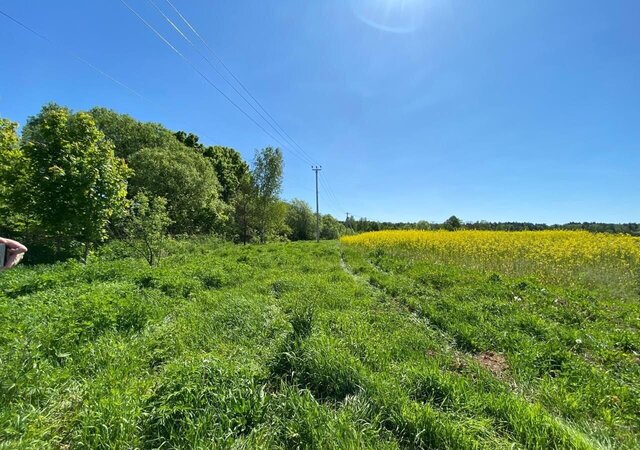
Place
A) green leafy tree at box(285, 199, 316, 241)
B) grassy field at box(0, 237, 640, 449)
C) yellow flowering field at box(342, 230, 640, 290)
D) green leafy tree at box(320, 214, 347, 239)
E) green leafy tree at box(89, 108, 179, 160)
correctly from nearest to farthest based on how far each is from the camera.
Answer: grassy field at box(0, 237, 640, 449), yellow flowering field at box(342, 230, 640, 290), green leafy tree at box(89, 108, 179, 160), green leafy tree at box(285, 199, 316, 241), green leafy tree at box(320, 214, 347, 239)

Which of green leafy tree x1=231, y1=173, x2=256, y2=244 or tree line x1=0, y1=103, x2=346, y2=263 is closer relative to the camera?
tree line x1=0, y1=103, x2=346, y2=263

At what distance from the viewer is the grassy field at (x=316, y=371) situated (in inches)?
93.0

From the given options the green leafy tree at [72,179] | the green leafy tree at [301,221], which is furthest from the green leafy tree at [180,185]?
the green leafy tree at [301,221]

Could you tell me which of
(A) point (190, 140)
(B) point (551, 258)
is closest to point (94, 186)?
(B) point (551, 258)

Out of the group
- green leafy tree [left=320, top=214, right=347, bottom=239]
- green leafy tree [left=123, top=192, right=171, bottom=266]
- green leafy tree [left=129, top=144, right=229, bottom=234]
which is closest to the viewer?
green leafy tree [left=123, top=192, right=171, bottom=266]

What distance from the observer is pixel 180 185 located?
2608cm

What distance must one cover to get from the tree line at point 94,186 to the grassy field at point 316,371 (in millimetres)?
4301

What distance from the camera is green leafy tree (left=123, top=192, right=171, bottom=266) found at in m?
11.3

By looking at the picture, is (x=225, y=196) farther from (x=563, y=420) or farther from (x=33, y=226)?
(x=563, y=420)

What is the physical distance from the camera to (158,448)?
7.38ft

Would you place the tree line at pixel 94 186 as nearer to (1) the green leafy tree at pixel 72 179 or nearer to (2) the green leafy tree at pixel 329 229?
(1) the green leafy tree at pixel 72 179

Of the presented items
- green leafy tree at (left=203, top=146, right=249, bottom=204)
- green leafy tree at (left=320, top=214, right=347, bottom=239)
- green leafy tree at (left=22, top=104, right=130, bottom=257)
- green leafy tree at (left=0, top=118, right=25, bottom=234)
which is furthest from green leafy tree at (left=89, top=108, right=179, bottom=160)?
green leafy tree at (left=320, top=214, right=347, bottom=239)

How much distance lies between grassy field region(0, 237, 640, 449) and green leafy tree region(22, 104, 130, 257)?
3.94m

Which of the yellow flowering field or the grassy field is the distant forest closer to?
the grassy field
